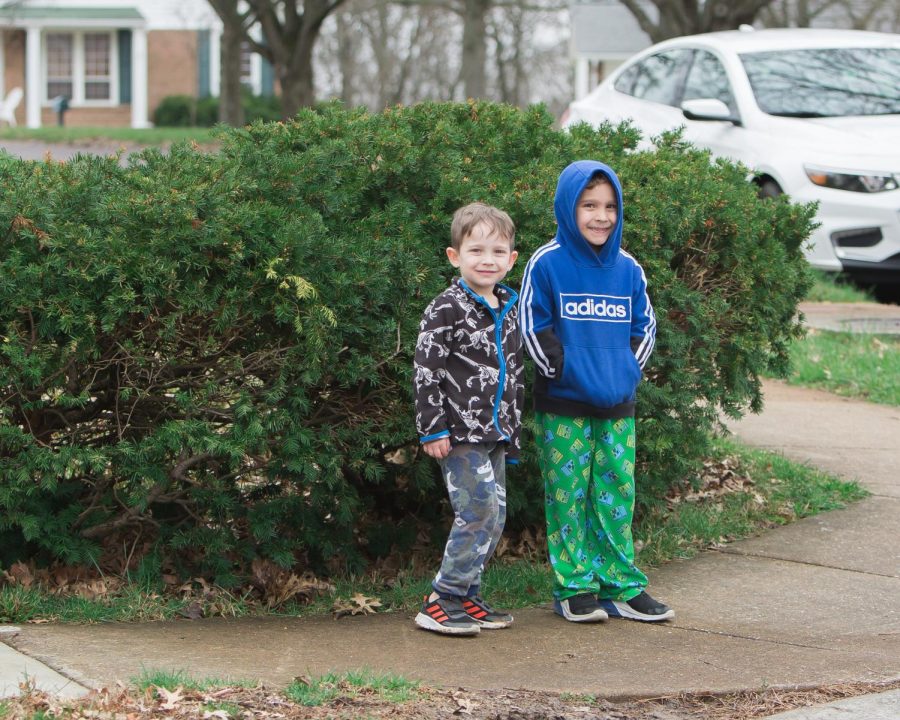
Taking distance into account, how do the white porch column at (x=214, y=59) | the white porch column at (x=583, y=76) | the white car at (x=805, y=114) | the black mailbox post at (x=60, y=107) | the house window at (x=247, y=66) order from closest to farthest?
the white car at (x=805, y=114), the black mailbox post at (x=60, y=107), the white porch column at (x=583, y=76), the white porch column at (x=214, y=59), the house window at (x=247, y=66)

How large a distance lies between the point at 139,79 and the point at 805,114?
3469 cm

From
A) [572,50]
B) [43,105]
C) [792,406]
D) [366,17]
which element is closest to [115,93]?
[43,105]

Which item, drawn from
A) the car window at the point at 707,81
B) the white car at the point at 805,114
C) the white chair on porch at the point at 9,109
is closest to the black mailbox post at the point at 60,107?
the white chair on porch at the point at 9,109

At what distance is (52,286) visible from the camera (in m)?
4.52

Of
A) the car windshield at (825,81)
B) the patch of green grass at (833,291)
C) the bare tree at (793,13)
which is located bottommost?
the patch of green grass at (833,291)

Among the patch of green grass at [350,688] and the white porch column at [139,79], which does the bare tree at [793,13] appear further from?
the patch of green grass at [350,688]

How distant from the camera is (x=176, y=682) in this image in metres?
3.83

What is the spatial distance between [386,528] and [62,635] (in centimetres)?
155

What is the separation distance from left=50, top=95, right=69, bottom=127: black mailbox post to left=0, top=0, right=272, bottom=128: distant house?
15.2 inches

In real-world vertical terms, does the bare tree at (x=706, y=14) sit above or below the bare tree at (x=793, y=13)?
below

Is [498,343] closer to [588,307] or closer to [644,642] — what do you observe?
[588,307]

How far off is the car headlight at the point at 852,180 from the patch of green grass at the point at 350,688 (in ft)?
23.0

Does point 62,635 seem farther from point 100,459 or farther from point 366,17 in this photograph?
point 366,17

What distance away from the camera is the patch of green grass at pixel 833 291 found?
36.4 feet
